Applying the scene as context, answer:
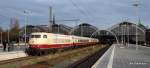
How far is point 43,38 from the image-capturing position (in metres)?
44.6

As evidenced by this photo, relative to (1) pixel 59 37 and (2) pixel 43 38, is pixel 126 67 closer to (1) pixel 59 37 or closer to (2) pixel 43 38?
(2) pixel 43 38

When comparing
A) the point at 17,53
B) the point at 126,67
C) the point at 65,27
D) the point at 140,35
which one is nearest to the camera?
the point at 126,67

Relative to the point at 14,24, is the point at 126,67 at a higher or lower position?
lower

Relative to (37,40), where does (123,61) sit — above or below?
below

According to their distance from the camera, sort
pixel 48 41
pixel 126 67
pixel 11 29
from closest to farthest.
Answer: pixel 126 67
pixel 48 41
pixel 11 29

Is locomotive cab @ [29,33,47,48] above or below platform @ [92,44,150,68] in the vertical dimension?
above

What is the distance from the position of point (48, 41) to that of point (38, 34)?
2.41 meters

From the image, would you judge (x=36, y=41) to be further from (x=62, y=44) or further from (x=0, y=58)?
(x=62, y=44)

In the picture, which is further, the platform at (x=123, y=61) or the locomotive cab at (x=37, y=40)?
the locomotive cab at (x=37, y=40)

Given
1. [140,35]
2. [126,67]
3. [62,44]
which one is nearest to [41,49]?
[62,44]

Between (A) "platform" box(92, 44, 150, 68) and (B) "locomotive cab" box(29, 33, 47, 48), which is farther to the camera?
(B) "locomotive cab" box(29, 33, 47, 48)

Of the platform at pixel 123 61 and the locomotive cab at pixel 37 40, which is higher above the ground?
the locomotive cab at pixel 37 40

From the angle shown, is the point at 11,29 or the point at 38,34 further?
the point at 11,29

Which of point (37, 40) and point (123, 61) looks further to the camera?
point (37, 40)
